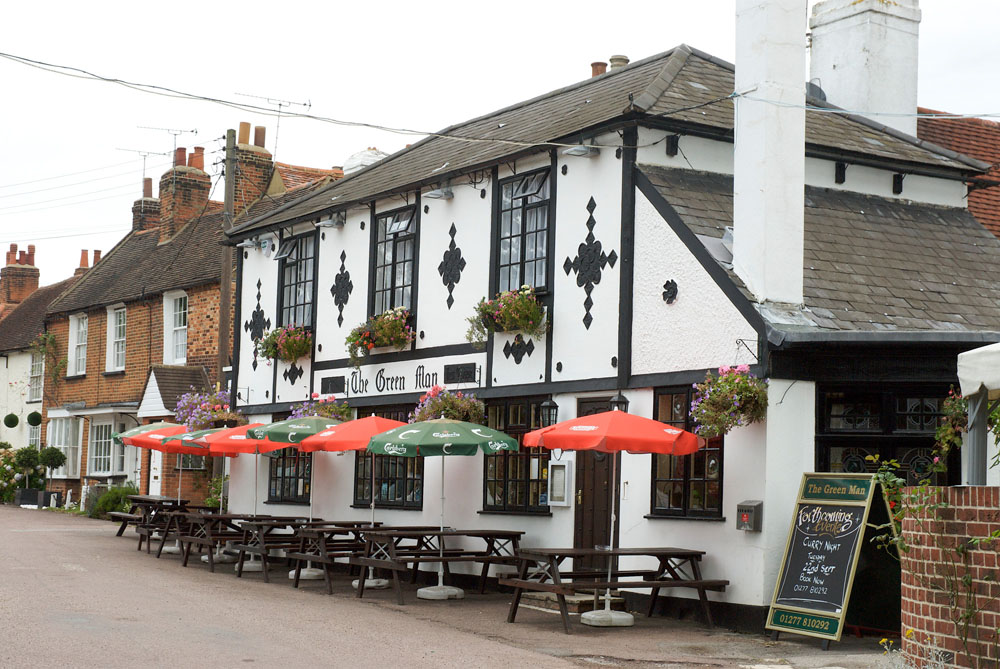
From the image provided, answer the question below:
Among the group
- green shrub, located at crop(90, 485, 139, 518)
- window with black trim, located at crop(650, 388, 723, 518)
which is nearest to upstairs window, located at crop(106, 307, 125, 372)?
green shrub, located at crop(90, 485, 139, 518)

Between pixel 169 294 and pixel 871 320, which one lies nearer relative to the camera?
pixel 871 320

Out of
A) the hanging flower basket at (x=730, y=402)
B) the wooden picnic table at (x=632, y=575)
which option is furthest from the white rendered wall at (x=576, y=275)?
the wooden picnic table at (x=632, y=575)

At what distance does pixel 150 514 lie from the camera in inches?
861

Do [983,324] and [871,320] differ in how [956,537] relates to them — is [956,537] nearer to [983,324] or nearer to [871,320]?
[871,320]

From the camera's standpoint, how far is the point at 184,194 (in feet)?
108

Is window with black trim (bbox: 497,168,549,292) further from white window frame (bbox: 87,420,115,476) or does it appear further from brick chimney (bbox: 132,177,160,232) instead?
brick chimney (bbox: 132,177,160,232)

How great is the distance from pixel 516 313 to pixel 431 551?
3.24 meters

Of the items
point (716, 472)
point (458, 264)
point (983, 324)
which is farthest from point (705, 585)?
point (458, 264)

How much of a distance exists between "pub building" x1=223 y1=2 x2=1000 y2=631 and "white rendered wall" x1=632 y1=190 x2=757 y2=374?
0.09ft

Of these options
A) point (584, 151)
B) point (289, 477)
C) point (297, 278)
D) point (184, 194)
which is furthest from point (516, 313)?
point (184, 194)

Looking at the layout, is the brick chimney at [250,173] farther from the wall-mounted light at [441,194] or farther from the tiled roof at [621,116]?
the wall-mounted light at [441,194]

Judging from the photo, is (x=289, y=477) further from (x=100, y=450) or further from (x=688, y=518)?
(x=100, y=450)

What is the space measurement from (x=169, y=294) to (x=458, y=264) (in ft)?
48.7

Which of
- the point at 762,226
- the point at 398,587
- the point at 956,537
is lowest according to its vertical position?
the point at 398,587
